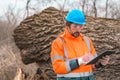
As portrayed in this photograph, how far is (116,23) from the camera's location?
7727mm

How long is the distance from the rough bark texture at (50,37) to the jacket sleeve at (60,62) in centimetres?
338

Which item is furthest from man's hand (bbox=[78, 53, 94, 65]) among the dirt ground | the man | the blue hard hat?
the dirt ground

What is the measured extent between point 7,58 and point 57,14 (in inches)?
80.9

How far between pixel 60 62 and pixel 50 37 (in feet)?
11.8

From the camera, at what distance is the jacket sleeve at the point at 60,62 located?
12.1ft

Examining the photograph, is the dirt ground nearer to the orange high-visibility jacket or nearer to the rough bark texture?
the rough bark texture

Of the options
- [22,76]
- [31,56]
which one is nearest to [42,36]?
[31,56]

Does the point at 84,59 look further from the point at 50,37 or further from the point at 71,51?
the point at 50,37

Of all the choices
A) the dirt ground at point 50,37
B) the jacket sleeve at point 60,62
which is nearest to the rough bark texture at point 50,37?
the dirt ground at point 50,37

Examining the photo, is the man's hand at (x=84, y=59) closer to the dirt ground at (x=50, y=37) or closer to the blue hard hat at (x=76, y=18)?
the blue hard hat at (x=76, y=18)

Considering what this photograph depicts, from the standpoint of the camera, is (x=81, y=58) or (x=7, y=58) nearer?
(x=81, y=58)

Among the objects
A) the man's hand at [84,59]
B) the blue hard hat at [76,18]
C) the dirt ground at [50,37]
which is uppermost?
the blue hard hat at [76,18]

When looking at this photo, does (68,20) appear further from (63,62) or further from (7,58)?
(7,58)

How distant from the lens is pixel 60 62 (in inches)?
148
